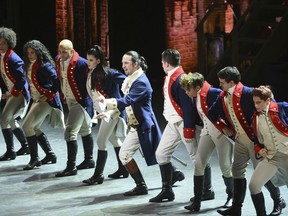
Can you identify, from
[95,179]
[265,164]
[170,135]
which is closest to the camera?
[265,164]

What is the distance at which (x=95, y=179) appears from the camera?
8.20 meters

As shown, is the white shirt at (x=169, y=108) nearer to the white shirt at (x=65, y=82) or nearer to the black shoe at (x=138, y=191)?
the black shoe at (x=138, y=191)

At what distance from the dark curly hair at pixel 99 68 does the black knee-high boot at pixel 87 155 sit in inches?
36.0

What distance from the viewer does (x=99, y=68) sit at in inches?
325

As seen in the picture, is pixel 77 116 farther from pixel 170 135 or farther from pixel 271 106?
pixel 271 106

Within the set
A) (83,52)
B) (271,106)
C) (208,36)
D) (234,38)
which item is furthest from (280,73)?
(271,106)

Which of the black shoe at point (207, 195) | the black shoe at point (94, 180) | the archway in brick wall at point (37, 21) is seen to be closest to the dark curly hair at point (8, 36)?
the black shoe at point (94, 180)

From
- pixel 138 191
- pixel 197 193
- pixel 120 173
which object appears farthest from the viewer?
pixel 120 173

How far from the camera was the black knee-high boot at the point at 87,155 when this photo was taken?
8914 mm

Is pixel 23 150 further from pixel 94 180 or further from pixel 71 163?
pixel 94 180

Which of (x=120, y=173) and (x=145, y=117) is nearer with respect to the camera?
(x=145, y=117)

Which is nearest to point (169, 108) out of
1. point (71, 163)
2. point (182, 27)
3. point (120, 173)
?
point (120, 173)

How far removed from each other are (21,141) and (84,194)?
2.09 meters

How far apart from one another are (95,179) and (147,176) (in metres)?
0.56
